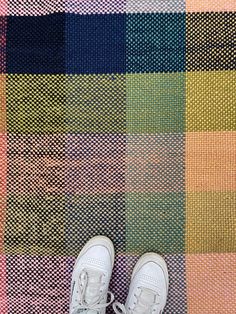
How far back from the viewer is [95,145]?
3.79 ft

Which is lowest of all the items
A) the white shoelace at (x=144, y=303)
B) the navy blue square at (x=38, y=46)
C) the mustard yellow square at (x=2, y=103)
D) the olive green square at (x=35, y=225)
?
the white shoelace at (x=144, y=303)

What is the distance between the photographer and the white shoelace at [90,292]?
43.9 inches

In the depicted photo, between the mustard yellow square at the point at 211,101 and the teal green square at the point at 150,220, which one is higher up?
the mustard yellow square at the point at 211,101

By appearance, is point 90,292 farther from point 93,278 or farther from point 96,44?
point 96,44

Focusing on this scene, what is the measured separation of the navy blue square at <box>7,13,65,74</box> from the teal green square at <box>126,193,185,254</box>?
1.34ft

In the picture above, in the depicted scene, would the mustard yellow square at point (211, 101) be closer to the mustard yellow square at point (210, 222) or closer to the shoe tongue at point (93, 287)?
the mustard yellow square at point (210, 222)

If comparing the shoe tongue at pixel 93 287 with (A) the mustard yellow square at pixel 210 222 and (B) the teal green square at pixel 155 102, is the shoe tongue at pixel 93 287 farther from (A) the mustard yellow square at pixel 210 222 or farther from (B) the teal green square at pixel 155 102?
(B) the teal green square at pixel 155 102

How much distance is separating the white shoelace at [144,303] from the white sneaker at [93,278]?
0.17ft

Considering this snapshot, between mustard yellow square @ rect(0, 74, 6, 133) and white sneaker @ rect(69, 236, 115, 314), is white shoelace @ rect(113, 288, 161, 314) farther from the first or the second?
mustard yellow square @ rect(0, 74, 6, 133)

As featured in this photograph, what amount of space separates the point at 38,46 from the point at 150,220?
551 millimetres

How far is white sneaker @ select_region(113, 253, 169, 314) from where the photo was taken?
1116 mm

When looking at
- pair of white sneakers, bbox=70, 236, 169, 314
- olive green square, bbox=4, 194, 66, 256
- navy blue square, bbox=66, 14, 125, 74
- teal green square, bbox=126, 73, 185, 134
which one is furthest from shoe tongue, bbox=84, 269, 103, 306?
navy blue square, bbox=66, 14, 125, 74

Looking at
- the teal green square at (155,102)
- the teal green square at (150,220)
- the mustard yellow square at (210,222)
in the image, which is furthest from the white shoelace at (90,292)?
the teal green square at (155,102)

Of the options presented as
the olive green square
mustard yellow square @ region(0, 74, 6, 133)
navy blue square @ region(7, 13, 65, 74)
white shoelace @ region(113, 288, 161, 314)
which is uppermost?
navy blue square @ region(7, 13, 65, 74)
